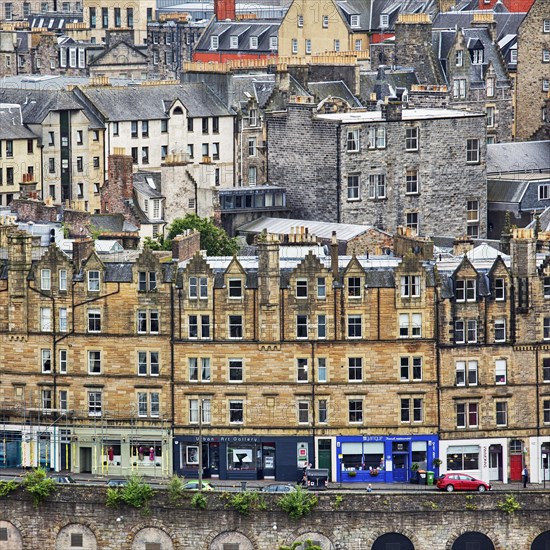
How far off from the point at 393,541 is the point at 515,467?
10.9 m

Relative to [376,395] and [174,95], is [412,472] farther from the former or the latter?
[174,95]

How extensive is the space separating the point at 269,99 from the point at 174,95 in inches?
308

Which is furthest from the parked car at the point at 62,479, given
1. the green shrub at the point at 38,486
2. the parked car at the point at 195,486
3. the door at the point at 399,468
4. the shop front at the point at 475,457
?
the shop front at the point at 475,457

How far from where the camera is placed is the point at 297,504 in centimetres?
13138

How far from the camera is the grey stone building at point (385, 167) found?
581 feet

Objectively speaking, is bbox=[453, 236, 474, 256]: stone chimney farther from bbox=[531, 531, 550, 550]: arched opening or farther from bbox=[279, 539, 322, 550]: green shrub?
bbox=[279, 539, 322, 550]: green shrub

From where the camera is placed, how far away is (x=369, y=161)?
581 ft

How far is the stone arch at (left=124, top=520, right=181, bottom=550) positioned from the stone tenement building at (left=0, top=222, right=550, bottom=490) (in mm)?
8128

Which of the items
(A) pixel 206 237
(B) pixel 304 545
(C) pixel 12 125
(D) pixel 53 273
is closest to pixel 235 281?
(D) pixel 53 273

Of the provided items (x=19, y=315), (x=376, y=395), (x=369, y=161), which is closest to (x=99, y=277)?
(x=19, y=315)

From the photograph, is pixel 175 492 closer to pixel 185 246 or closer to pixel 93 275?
pixel 93 275

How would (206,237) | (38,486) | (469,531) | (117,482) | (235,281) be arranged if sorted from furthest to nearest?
(206,237) → (235,281) → (117,482) → (469,531) → (38,486)

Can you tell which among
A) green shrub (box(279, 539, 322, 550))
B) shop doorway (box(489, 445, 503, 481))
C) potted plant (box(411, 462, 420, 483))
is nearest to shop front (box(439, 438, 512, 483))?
shop doorway (box(489, 445, 503, 481))

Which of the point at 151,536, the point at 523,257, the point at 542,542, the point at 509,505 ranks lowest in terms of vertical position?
the point at 542,542
